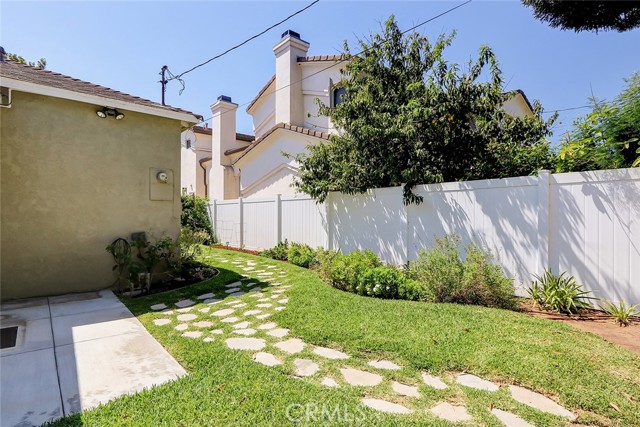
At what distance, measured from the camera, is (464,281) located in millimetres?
5043

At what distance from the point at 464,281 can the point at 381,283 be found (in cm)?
138

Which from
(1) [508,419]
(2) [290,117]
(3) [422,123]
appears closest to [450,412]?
(1) [508,419]

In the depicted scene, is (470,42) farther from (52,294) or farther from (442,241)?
(52,294)

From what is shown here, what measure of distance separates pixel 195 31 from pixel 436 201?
9.34 m

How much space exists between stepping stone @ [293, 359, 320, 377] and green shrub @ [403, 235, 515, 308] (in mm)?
2764

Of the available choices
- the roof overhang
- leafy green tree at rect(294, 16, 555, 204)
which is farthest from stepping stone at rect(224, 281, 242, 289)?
the roof overhang

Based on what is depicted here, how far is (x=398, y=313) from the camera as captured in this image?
14.8 feet

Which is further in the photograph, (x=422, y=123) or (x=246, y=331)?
(x=422, y=123)

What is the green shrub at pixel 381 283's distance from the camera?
18.1 ft

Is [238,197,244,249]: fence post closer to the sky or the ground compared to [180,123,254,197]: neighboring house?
closer to the ground

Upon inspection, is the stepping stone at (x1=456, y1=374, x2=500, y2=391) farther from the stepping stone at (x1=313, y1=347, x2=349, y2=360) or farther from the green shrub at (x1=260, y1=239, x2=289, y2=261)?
the green shrub at (x1=260, y1=239, x2=289, y2=261)

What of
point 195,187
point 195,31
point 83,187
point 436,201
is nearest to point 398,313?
point 436,201

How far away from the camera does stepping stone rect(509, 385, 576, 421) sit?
2367 millimetres

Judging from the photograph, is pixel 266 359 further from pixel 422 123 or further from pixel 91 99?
pixel 91 99
